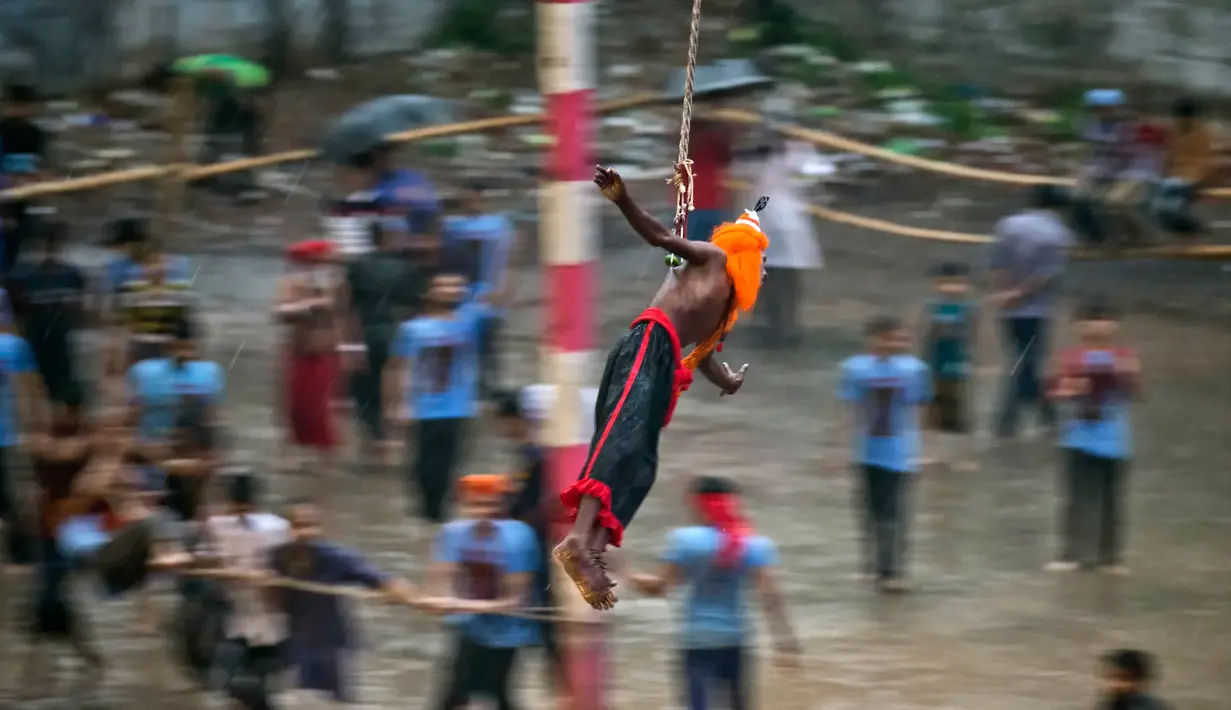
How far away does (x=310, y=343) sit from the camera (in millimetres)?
10070

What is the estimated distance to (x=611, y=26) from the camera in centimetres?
1808

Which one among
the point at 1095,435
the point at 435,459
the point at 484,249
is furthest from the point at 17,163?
the point at 1095,435

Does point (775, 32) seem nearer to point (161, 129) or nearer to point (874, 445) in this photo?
point (161, 129)

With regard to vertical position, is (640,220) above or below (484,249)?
above

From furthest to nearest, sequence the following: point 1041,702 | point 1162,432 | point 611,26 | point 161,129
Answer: point 611,26, point 161,129, point 1162,432, point 1041,702

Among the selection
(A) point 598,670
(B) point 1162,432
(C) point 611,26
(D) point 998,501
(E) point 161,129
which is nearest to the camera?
(A) point 598,670

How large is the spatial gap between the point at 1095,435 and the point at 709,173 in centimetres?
324

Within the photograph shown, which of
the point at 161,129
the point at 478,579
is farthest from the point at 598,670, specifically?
the point at 161,129

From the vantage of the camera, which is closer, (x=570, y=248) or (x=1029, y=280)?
(x=570, y=248)

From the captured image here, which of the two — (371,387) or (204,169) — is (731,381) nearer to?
(371,387)

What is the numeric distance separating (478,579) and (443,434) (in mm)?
2273

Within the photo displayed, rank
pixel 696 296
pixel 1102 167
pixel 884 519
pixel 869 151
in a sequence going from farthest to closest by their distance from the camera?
pixel 1102 167 → pixel 869 151 → pixel 884 519 → pixel 696 296

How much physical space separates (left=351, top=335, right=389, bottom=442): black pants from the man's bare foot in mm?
5890

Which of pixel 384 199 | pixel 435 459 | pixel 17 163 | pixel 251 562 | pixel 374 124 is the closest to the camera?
pixel 251 562
